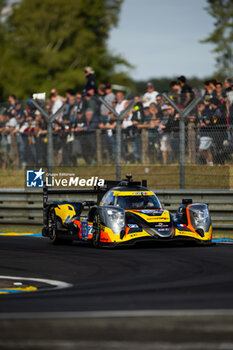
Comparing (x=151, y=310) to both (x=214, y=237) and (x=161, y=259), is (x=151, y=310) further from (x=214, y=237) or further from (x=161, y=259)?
(x=214, y=237)

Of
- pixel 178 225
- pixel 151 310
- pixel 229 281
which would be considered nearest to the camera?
pixel 151 310

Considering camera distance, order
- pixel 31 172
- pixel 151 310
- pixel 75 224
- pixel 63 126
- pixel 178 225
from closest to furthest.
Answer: pixel 151 310, pixel 178 225, pixel 75 224, pixel 31 172, pixel 63 126

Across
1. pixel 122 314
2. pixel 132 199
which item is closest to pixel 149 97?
pixel 132 199

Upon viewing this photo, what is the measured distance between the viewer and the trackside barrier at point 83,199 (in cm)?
1638

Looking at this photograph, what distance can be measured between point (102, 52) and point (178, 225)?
63.3 m

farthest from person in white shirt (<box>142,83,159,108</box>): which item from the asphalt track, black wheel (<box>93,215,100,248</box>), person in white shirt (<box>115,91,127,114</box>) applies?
the asphalt track

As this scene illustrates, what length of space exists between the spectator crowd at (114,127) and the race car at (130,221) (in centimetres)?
216

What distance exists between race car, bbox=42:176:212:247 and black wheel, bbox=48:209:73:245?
0.02 meters

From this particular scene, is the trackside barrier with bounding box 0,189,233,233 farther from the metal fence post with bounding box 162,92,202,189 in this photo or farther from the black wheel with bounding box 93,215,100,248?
the black wheel with bounding box 93,215,100,248

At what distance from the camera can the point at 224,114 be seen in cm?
1678

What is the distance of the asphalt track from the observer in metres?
5.68

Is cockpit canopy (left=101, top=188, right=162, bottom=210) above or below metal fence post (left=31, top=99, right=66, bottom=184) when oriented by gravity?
below

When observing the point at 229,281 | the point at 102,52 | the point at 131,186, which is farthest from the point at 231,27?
the point at 229,281

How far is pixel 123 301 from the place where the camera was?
7.50 meters
